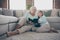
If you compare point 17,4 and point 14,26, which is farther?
point 17,4

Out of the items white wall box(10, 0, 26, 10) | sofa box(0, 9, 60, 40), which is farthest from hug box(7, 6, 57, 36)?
white wall box(10, 0, 26, 10)

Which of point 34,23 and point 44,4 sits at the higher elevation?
point 44,4

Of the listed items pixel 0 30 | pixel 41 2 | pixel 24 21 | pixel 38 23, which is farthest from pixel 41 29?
pixel 41 2

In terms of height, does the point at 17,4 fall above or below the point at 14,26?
above

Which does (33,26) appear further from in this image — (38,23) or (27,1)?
(27,1)

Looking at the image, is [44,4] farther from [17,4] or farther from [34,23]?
[34,23]

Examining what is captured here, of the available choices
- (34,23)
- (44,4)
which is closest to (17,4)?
(44,4)

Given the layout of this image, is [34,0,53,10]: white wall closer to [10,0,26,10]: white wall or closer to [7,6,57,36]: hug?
[10,0,26,10]: white wall

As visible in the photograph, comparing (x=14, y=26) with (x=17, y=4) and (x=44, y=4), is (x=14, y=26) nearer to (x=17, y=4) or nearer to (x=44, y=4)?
(x=17, y=4)

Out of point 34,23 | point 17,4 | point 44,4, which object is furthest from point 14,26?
point 44,4

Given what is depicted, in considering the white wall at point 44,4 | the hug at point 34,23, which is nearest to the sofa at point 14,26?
the hug at point 34,23

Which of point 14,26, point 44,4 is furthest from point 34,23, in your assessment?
point 44,4

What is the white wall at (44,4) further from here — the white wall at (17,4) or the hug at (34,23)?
the hug at (34,23)

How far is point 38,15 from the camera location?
3.23 m
